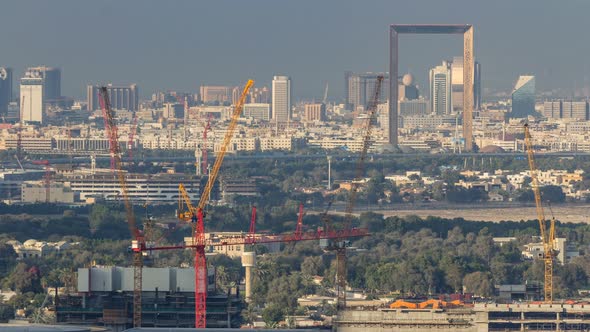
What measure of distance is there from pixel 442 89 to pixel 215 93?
25.3 meters

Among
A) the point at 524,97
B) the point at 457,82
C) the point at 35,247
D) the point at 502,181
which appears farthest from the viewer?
the point at 524,97

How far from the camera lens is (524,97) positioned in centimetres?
17962

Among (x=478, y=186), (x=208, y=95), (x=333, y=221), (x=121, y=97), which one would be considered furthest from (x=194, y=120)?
(x=333, y=221)

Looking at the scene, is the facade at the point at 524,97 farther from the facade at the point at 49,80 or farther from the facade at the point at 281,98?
the facade at the point at 49,80

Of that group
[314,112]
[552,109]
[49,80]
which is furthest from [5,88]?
[552,109]

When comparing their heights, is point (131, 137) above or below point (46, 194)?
above

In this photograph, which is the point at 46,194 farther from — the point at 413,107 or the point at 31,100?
the point at 413,107

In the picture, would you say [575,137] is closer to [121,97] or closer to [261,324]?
[121,97]

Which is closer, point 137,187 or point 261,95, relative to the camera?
point 137,187

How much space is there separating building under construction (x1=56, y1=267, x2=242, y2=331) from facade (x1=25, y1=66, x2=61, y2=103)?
137674mm

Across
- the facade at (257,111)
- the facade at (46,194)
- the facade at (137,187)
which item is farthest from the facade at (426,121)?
the facade at (46,194)

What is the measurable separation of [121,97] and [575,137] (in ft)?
152

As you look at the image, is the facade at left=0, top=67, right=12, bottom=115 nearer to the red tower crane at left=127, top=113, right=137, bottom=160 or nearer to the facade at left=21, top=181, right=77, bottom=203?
the red tower crane at left=127, top=113, right=137, bottom=160

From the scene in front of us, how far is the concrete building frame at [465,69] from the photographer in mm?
137000
